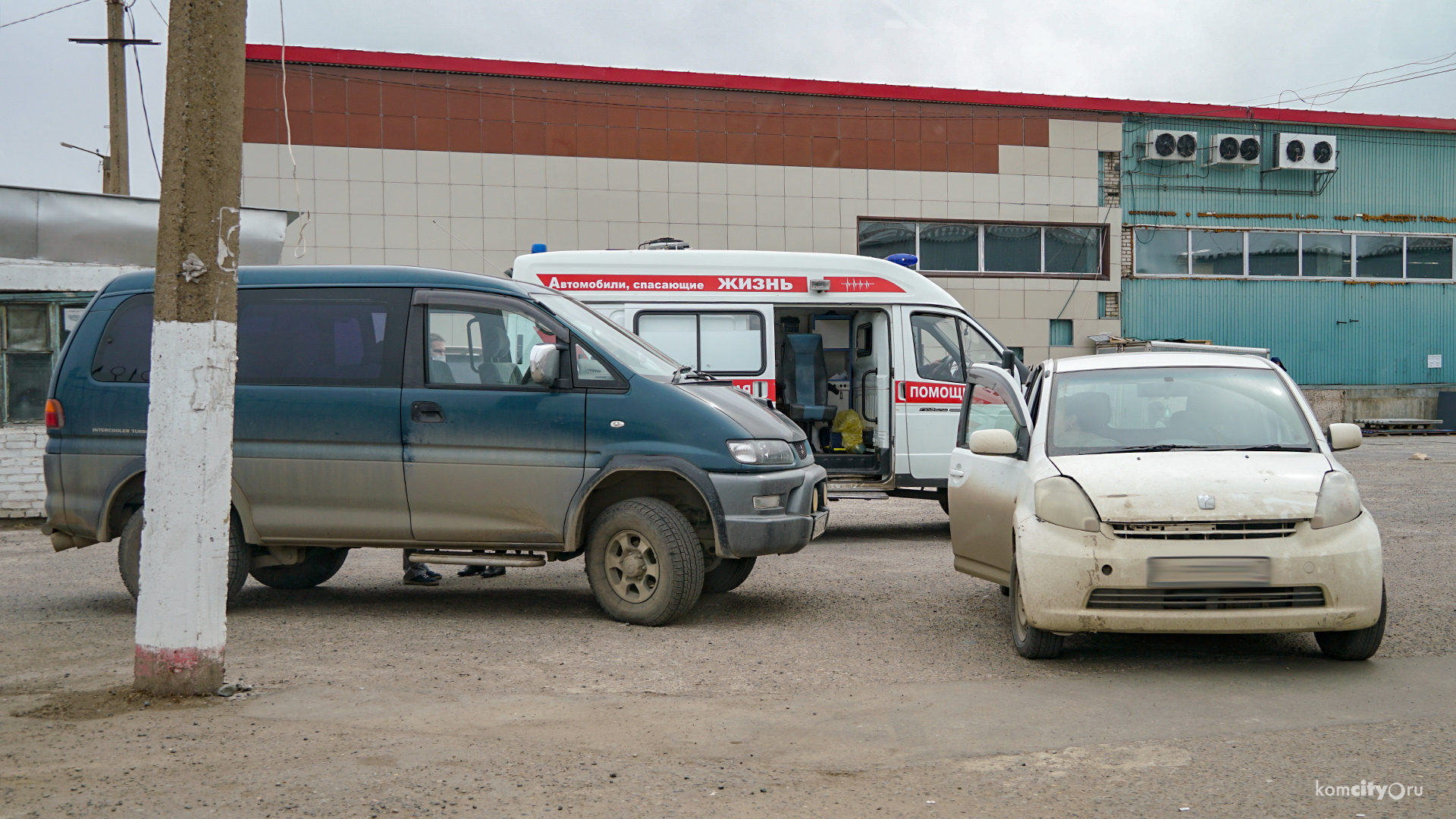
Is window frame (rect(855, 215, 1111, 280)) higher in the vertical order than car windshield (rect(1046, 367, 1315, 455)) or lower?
higher

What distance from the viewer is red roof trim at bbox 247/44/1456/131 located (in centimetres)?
2050

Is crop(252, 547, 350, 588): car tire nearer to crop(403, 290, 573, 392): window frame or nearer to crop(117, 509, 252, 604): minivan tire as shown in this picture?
crop(117, 509, 252, 604): minivan tire

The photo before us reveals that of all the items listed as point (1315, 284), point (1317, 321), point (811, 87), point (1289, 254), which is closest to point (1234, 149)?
point (1289, 254)

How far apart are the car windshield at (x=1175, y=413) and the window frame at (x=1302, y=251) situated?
1971 centimetres

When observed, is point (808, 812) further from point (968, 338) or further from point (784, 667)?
point (968, 338)

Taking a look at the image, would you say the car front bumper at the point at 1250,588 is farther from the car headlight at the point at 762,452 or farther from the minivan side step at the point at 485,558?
the minivan side step at the point at 485,558

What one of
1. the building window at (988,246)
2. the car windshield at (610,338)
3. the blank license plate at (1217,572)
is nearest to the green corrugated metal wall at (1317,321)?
the building window at (988,246)

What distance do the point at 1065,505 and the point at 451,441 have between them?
3488mm

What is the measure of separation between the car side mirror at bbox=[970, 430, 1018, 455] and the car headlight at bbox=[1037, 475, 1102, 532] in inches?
22.5

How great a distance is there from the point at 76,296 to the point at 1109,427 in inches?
461

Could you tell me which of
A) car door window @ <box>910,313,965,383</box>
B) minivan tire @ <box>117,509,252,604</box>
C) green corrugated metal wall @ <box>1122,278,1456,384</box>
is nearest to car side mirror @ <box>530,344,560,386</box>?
minivan tire @ <box>117,509,252,604</box>

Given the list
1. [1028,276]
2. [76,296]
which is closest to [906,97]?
A: [1028,276]

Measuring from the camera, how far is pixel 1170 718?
479 centimetres

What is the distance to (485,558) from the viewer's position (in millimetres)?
6930
